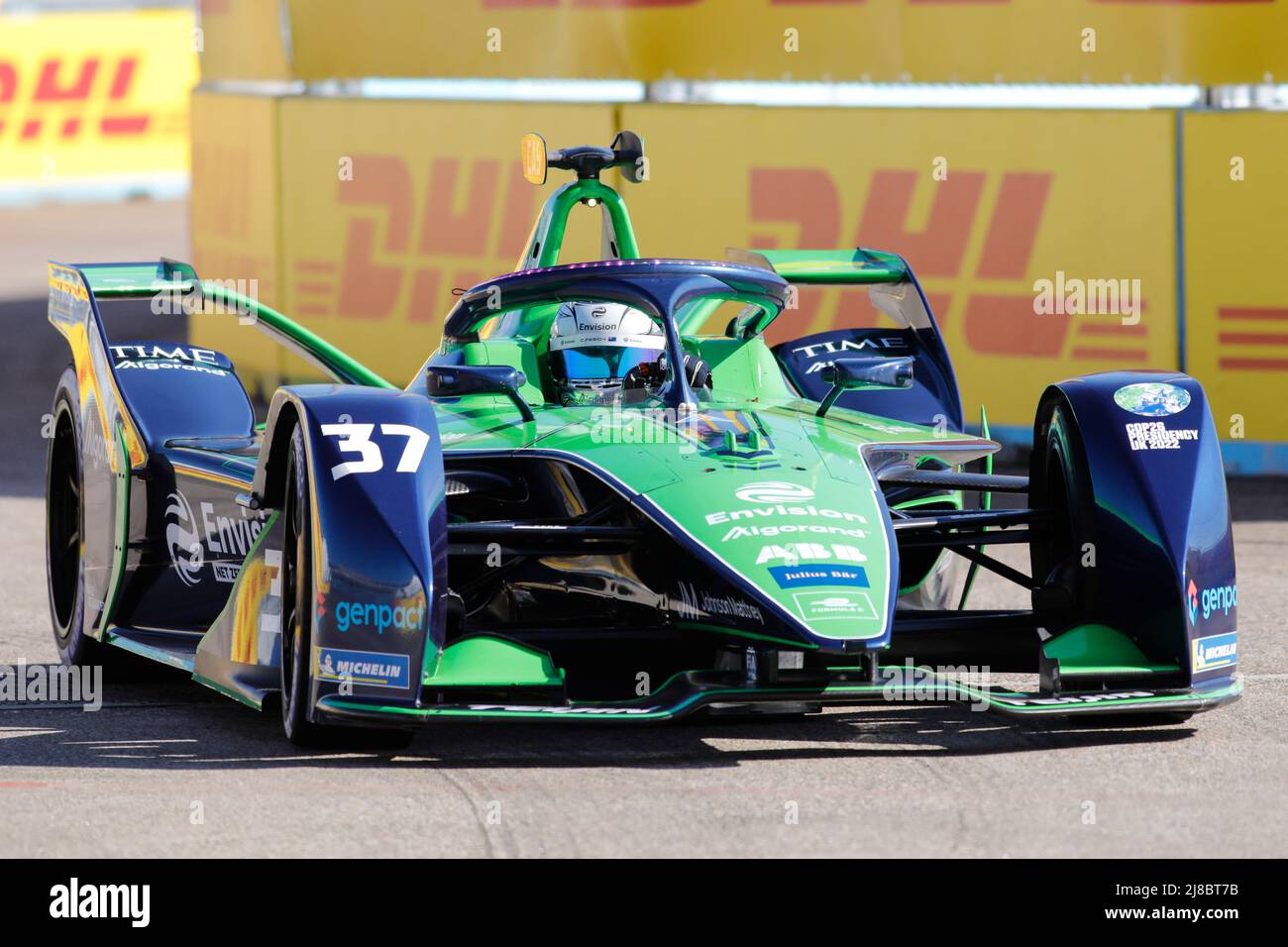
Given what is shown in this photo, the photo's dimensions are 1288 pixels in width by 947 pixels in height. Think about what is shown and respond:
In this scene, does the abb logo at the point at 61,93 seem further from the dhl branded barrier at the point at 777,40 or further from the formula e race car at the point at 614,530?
the formula e race car at the point at 614,530

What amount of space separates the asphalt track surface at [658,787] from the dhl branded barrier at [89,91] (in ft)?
80.3

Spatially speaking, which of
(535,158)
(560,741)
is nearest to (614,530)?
(560,741)

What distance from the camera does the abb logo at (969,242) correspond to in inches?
504

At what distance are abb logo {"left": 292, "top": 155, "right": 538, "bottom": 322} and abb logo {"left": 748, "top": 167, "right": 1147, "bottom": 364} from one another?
2.03 metres

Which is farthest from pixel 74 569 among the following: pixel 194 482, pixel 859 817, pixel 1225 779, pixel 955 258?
pixel 955 258

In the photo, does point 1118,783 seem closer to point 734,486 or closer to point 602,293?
point 734,486

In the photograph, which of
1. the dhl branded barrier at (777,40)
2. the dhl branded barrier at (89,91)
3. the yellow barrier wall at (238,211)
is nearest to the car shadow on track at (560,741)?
the dhl branded barrier at (777,40)

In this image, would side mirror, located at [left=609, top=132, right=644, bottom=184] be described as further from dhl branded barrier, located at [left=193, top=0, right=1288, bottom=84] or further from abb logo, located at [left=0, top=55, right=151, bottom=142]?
abb logo, located at [left=0, top=55, right=151, bottom=142]

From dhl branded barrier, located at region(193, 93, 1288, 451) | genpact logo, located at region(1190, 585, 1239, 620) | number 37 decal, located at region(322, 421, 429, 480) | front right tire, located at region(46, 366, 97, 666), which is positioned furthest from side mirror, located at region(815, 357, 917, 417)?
dhl branded barrier, located at region(193, 93, 1288, 451)
